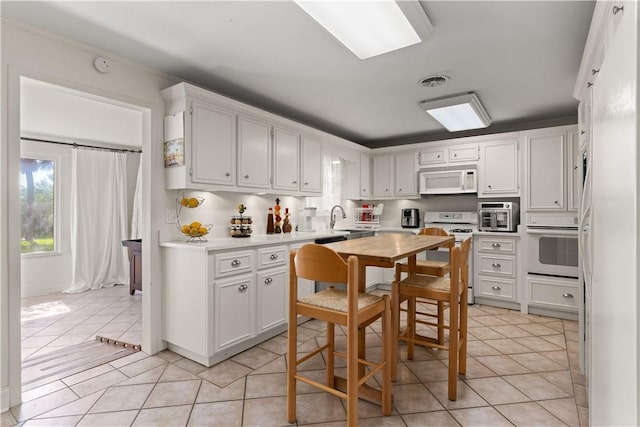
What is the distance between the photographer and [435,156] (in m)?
4.79

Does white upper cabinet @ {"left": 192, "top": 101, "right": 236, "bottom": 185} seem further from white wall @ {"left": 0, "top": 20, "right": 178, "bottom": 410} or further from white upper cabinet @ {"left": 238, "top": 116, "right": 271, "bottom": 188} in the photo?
white wall @ {"left": 0, "top": 20, "right": 178, "bottom": 410}

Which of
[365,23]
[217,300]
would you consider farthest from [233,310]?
[365,23]

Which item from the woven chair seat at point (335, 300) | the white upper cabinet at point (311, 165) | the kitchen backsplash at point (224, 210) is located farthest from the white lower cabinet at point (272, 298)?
the white upper cabinet at point (311, 165)

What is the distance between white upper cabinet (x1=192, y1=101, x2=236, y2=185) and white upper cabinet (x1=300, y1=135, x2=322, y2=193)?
1.06 metres

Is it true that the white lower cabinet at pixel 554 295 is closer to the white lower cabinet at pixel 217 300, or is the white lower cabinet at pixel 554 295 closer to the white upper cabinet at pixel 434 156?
the white upper cabinet at pixel 434 156

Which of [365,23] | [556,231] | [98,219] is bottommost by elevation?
[556,231]

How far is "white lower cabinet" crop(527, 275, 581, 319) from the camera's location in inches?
142

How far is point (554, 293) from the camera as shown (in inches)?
146

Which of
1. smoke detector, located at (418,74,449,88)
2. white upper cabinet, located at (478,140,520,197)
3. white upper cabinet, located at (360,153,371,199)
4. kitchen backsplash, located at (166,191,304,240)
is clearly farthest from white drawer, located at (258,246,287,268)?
white upper cabinet, located at (478,140,520,197)

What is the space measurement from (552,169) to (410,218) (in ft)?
6.07

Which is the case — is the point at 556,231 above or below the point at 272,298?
above

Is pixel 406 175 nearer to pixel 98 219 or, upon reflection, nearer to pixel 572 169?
A: pixel 572 169

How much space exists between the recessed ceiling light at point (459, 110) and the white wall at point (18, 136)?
2.60m

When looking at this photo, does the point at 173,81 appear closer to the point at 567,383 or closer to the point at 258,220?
A: the point at 258,220
